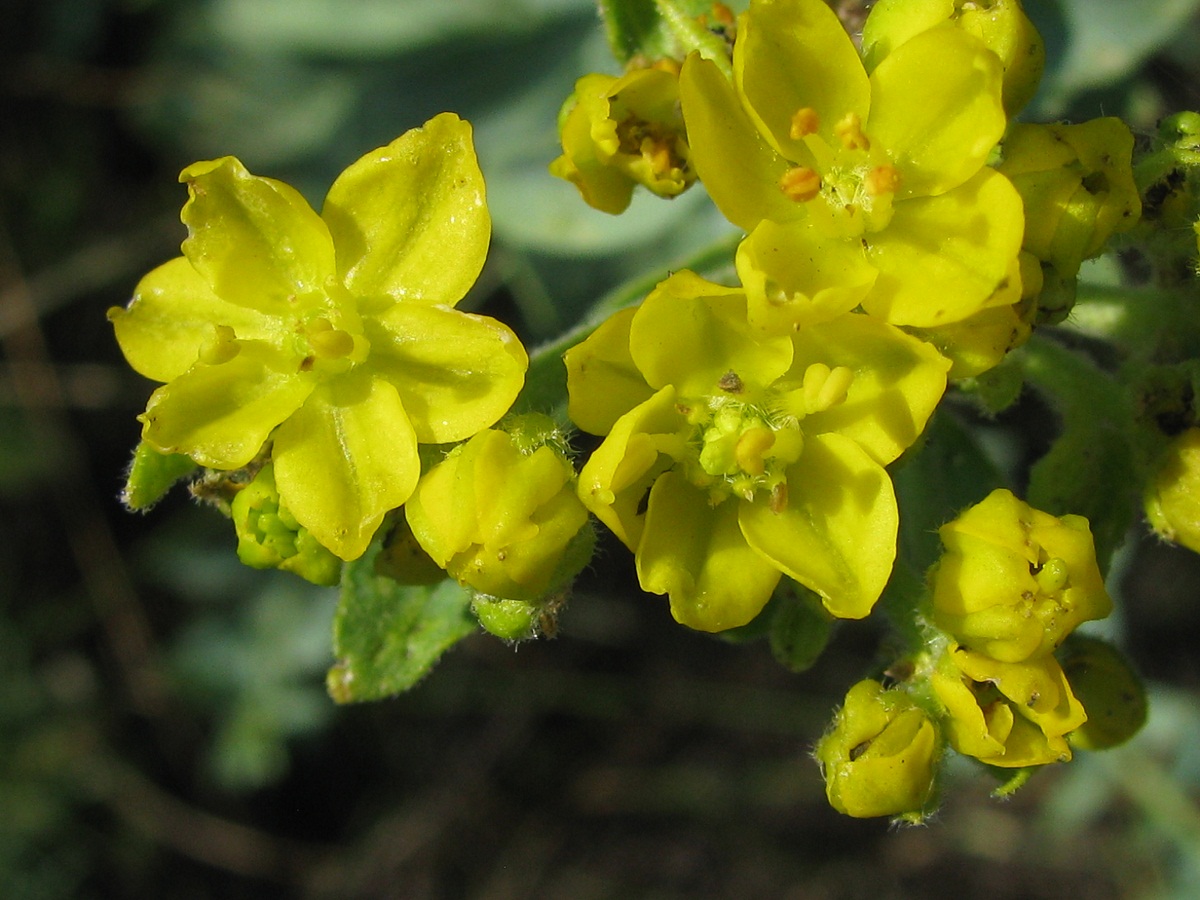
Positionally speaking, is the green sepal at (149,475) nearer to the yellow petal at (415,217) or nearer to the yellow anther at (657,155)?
the yellow petal at (415,217)

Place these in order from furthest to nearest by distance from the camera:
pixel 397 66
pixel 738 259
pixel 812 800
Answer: pixel 812 800, pixel 397 66, pixel 738 259

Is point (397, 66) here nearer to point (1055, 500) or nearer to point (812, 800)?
point (1055, 500)

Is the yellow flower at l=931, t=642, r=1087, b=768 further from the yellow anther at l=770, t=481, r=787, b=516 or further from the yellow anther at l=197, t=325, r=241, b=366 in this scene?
the yellow anther at l=197, t=325, r=241, b=366

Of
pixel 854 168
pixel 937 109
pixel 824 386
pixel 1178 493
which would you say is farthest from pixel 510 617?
pixel 1178 493

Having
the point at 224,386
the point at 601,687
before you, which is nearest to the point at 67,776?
the point at 601,687

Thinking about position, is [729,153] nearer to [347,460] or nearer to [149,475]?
[347,460]

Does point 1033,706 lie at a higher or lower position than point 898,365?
lower

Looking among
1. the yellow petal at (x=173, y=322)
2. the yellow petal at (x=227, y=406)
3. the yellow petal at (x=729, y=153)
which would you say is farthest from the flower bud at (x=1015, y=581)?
the yellow petal at (x=173, y=322)
